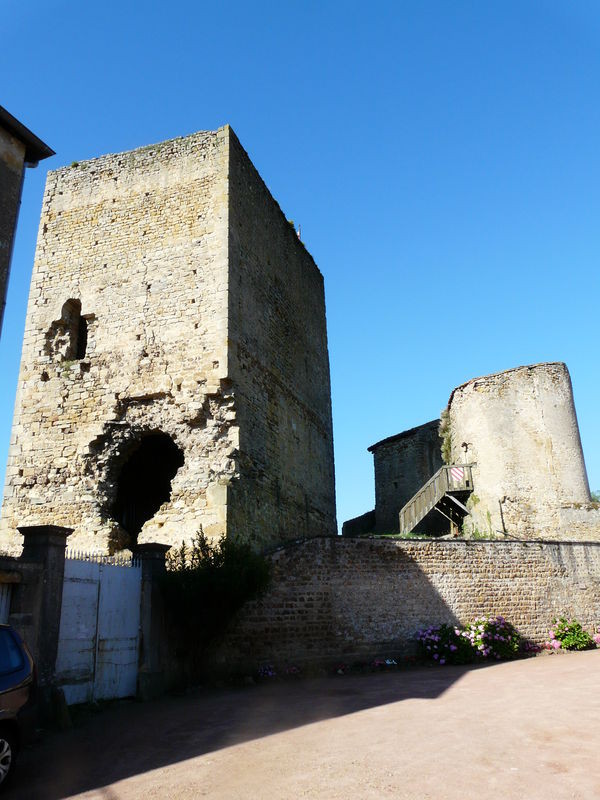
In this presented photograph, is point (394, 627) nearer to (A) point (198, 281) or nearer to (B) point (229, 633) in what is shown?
(B) point (229, 633)

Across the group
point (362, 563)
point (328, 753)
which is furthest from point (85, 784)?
point (362, 563)

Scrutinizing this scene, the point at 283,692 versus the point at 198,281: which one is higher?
the point at 198,281

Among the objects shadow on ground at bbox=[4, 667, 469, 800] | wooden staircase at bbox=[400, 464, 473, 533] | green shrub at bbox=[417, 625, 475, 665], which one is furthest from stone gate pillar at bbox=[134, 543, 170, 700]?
wooden staircase at bbox=[400, 464, 473, 533]

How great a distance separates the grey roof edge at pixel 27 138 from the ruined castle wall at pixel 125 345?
4451 millimetres

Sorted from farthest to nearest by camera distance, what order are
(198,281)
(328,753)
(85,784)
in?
(198,281) → (328,753) → (85,784)

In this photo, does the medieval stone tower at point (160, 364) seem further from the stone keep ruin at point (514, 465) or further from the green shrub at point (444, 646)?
the stone keep ruin at point (514, 465)

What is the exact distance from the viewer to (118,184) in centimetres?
1466

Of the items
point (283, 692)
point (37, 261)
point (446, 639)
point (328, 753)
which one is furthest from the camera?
point (37, 261)

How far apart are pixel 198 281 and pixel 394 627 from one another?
26.0ft

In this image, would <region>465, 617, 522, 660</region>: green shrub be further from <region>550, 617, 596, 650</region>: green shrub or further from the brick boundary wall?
<region>550, 617, 596, 650</region>: green shrub

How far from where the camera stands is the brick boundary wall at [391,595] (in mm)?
Answer: 11016

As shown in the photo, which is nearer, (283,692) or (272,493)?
(283,692)

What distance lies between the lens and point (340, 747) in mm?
5477

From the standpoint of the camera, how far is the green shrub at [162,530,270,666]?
949 cm
